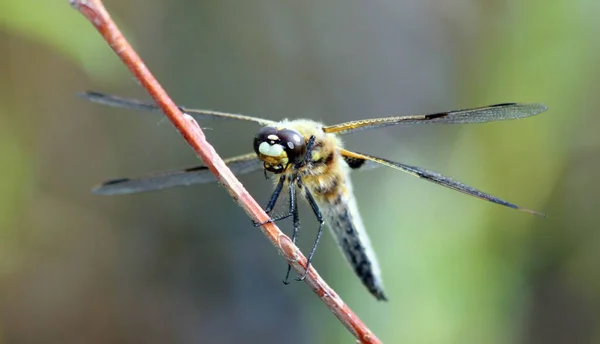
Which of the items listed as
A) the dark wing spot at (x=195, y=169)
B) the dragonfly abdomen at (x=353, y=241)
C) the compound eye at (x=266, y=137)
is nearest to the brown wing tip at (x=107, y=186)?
the dark wing spot at (x=195, y=169)

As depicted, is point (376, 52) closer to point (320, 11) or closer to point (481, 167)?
point (320, 11)

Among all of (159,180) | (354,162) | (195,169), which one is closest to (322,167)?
(354,162)

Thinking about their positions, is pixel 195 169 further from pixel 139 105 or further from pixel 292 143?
pixel 292 143

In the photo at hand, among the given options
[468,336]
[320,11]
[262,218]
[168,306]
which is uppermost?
[262,218]

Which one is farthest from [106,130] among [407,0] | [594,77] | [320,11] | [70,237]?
[594,77]

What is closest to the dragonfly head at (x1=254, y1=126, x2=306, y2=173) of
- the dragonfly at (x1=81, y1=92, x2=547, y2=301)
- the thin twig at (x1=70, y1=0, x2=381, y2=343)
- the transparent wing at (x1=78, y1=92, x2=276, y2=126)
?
the dragonfly at (x1=81, y1=92, x2=547, y2=301)

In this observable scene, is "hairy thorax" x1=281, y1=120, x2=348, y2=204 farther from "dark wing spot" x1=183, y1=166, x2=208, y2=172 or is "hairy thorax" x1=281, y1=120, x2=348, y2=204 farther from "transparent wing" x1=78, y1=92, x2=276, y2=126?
"dark wing spot" x1=183, y1=166, x2=208, y2=172
